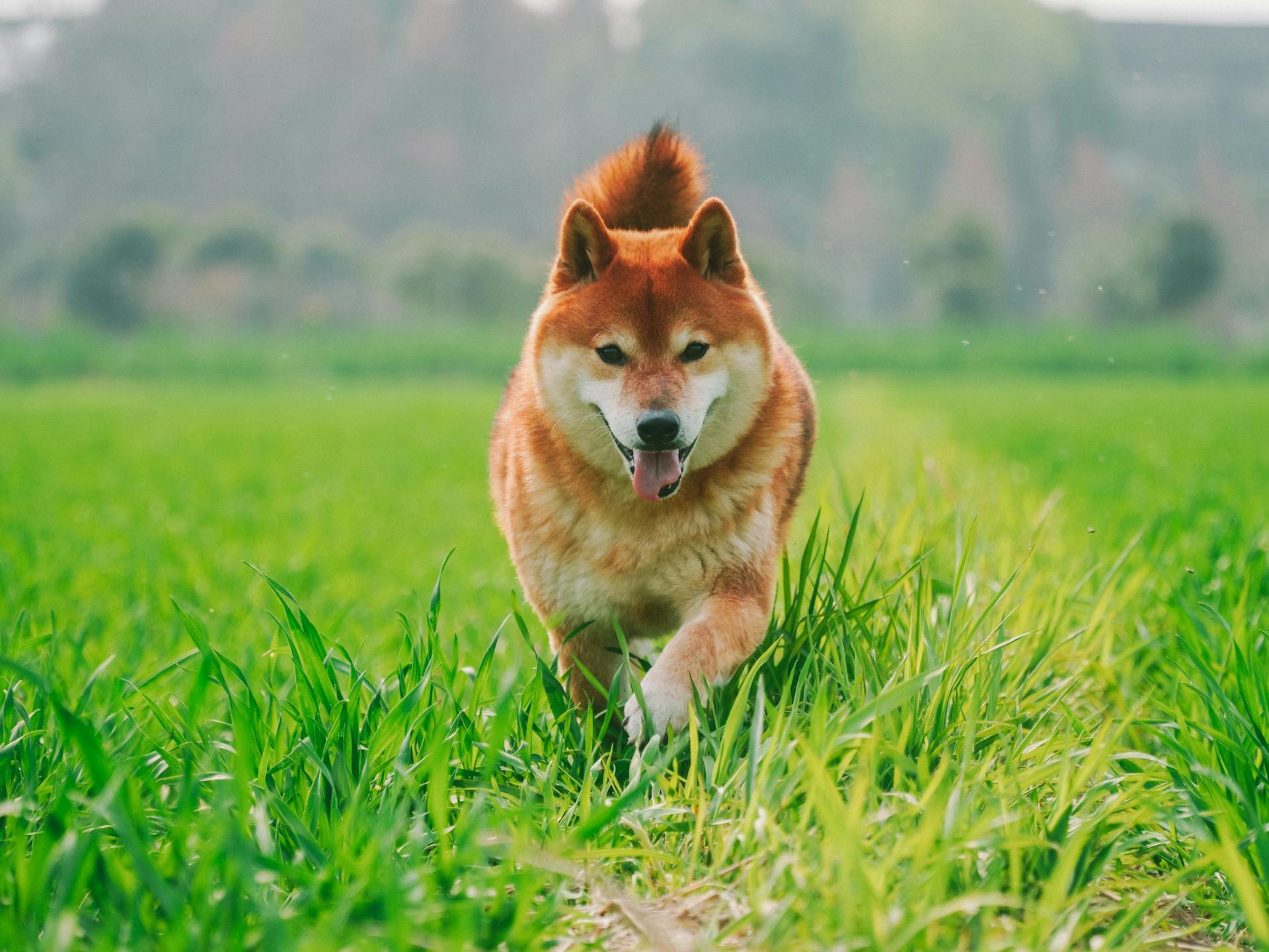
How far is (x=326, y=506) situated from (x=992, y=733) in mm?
5618

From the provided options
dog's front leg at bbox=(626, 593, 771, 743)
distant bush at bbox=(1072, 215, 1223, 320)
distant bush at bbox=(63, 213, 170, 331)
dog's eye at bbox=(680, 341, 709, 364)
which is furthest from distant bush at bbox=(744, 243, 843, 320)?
dog's front leg at bbox=(626, 593, 771, 743)

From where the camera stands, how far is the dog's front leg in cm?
238

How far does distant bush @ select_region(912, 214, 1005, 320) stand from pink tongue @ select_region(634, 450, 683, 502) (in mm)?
33969

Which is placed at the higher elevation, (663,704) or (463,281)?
(663,704)

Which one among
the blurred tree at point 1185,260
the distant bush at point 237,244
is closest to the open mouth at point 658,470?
the blurred tree at point 1185,260

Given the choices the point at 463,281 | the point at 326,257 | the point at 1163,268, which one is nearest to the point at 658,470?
the point at 463,281

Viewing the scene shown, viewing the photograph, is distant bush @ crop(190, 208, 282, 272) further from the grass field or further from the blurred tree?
the grass field

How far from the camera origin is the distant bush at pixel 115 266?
98.2 ft

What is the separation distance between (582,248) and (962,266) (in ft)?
111

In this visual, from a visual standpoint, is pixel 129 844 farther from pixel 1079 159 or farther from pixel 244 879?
pixel 1079 159

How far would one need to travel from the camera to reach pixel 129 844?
5.42ft

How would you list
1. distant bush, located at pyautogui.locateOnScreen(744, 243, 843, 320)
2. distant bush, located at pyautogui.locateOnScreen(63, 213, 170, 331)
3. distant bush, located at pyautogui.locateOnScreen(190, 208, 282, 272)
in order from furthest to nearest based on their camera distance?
1. distant bush, located at pyautogui.locateOnScreen(744, 243, 843, 320)
2. distant bush, located at pyautogui.locateOnScreen(190, 208, 282, 272)
3. distant bush, located at pyautogui.locateOnScreen(63, 213, 170, 331)

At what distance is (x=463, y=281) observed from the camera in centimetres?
3164

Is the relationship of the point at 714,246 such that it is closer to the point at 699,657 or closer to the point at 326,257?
the point at 699,657
